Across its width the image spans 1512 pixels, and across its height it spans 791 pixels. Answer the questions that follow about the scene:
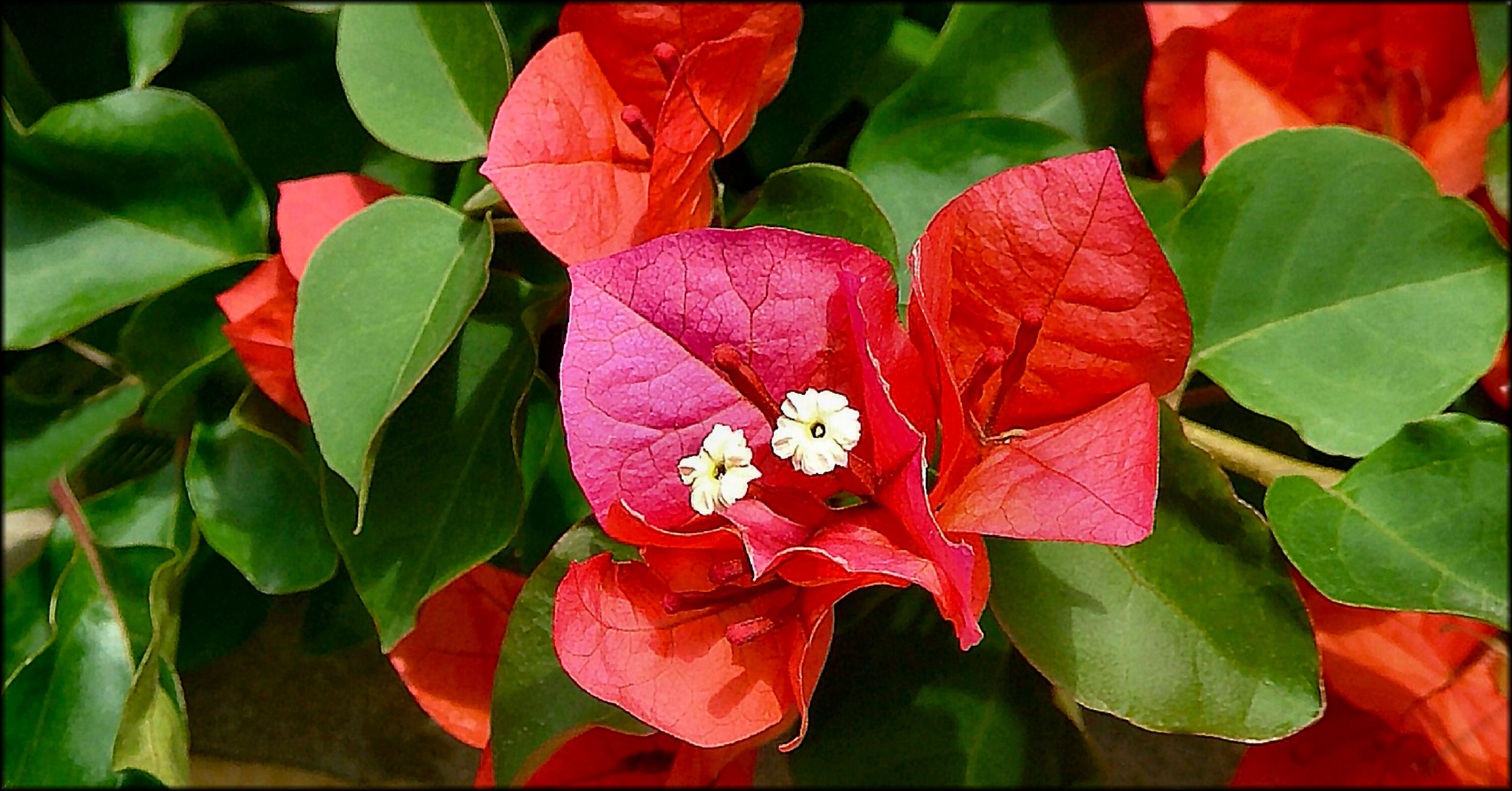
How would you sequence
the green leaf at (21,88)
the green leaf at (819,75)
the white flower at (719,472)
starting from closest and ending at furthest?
the white flower at (719,472) < the green leaf at (21,88) < the green leaf at (819,75)

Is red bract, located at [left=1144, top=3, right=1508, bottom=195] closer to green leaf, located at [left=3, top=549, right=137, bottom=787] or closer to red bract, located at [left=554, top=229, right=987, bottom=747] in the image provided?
red bract, located at [left=554, top=229, right=987, bottom=747]

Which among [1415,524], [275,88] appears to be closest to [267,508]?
[275,88]

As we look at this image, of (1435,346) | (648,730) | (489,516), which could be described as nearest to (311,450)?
(489,516)

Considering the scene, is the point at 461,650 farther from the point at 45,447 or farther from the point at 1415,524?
the point at 1415,524

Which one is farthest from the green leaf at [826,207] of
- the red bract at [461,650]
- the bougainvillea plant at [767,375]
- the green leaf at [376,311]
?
the red bract at [461,650]

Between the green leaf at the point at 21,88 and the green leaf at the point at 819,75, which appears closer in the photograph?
the green leaf at the point at 21,88

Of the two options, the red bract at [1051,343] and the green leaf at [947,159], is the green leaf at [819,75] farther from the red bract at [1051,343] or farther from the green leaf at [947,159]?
the red bract at [1051,343]

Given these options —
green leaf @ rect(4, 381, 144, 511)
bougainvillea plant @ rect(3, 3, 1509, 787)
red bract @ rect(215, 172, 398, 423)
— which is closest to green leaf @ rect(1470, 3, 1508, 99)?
bougainvillea plant @ rect(3, 3, 1509, 787)
